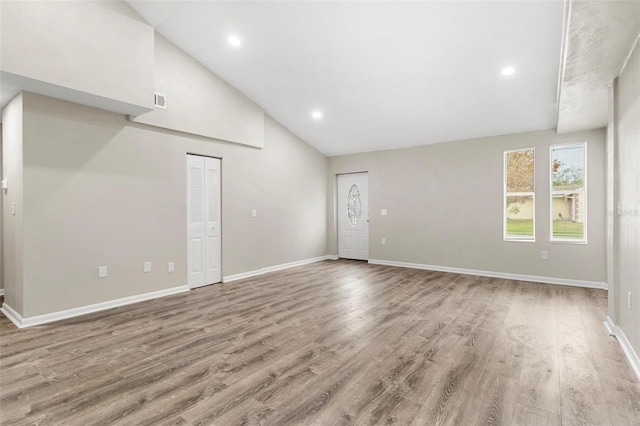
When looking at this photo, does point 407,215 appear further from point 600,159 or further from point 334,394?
point 334,394

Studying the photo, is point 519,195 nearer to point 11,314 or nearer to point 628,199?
point 628,199

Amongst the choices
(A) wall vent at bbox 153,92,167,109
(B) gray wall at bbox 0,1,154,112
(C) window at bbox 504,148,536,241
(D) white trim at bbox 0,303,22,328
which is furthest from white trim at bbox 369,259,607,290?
(D) white trim at bbox 0,303,22,328

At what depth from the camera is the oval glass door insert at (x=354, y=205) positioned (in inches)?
299

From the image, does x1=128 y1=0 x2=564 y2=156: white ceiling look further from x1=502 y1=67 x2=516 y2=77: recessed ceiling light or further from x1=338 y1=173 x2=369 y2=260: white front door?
x1=338 y1=173 x2=369 y2=260: white front door

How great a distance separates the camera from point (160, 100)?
14.5 feet

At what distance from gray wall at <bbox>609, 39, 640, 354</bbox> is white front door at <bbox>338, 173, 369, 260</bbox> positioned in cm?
475

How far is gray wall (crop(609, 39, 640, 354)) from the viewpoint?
238 cm

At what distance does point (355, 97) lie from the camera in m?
5.15

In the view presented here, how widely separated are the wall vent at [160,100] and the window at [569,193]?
6.21 m

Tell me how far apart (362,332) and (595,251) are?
14.1ft

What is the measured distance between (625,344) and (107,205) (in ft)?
18.5

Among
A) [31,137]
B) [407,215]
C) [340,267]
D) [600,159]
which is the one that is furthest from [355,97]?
[31,137]

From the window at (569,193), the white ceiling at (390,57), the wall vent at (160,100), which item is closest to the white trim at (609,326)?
the window at (569,193)

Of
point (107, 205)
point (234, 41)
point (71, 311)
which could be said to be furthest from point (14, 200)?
point (234, 41)
